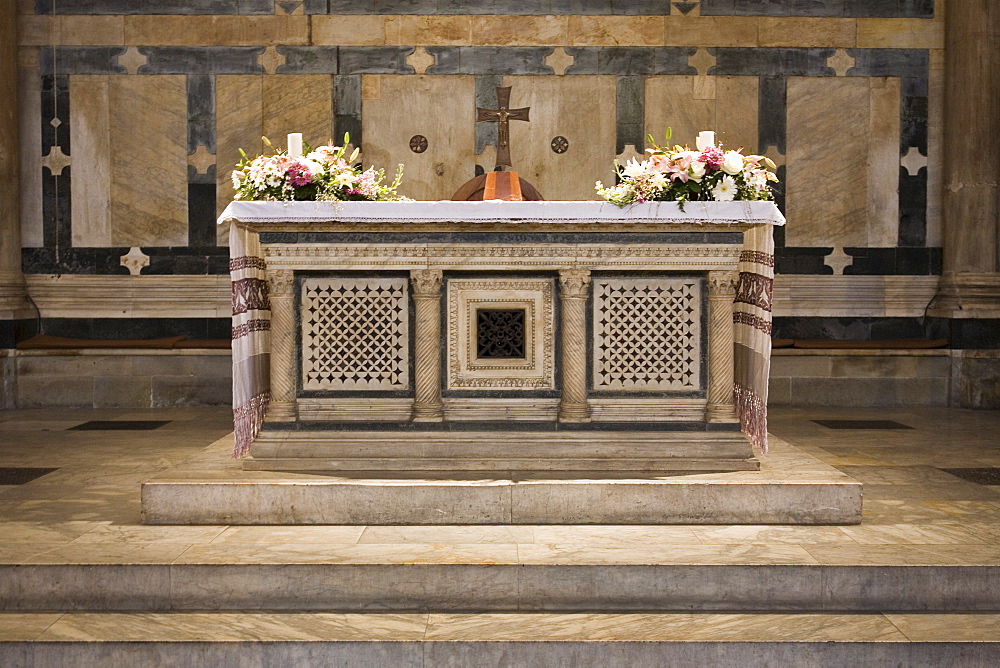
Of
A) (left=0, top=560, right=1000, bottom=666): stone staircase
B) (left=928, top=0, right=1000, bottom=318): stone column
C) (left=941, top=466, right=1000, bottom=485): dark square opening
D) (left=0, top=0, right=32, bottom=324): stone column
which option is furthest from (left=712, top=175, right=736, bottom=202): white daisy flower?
(left=0, top=0, right=32, bottom=324): stone column

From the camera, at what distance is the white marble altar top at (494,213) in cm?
484

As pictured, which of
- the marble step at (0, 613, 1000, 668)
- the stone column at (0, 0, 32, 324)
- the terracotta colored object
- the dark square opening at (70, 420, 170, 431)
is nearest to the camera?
the marble step at (0, 613, 1000, 668)

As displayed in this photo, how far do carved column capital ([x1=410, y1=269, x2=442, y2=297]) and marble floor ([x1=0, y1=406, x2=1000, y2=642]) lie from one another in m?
1.17

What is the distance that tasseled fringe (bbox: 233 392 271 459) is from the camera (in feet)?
16.2

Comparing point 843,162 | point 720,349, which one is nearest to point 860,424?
point 843,162

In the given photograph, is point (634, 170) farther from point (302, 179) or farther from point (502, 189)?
point (302, 179)

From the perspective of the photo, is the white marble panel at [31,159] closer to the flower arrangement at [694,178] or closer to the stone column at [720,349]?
the flower arrangement at [694,178]

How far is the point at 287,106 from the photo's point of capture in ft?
28.1

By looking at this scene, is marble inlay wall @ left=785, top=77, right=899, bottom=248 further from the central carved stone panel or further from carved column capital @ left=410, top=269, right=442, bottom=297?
carved column capital @ left=410, top=269, right=442, bottom=297

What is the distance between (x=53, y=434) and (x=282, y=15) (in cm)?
394

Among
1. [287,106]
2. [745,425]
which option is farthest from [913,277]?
[287,106]

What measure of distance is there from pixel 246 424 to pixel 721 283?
2.44 meters

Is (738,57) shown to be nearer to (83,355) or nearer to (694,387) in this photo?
(694,387)

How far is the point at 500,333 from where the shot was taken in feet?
16.5
